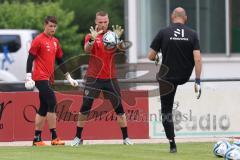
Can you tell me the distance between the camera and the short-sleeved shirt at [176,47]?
547 inches

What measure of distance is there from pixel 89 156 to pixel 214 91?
590 centimetres

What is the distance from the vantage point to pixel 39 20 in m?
52.7

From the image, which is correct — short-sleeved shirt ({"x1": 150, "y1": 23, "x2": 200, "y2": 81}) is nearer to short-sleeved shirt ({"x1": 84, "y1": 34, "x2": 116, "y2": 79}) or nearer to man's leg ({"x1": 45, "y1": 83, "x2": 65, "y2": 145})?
short-sleeved shirt ({"x1": 84, "y1": 34, "x2": 116, "y2": 79})

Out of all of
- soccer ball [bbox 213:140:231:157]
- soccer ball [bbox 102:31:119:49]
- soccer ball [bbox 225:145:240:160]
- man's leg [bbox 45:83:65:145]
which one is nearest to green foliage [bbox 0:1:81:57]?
man's leg [bbox 45:83:65:145]

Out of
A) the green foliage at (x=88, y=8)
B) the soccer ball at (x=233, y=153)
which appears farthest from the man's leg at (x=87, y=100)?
the green foliage at (x=88, y=8)

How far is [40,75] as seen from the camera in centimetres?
1596

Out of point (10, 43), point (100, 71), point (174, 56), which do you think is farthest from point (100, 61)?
point (10, 43)

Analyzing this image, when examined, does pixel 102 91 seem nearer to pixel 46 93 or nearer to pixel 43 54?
pixel 46 93

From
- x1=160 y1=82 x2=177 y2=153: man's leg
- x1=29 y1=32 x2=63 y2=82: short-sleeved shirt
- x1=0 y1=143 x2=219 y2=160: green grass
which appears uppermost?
x1=29 y1=32 x2=63 y2=82: short-sleeved shirt

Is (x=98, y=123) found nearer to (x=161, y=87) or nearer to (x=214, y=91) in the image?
(x=214, y=91)

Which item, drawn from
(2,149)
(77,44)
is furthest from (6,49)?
(2,149)

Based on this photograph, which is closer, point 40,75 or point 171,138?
point 171,138

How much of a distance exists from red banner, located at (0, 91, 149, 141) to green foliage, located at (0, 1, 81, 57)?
3343 cm

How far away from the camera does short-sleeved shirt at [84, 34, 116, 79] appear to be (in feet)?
51.3
